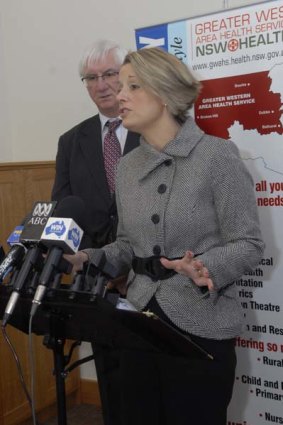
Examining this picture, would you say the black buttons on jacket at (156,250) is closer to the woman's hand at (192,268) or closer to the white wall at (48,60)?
the woman's hand at (192,268)

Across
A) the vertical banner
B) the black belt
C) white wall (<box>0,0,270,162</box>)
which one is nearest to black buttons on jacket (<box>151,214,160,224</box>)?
the black belt

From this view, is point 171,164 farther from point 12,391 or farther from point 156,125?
point 12,391

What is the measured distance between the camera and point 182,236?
168 centimetres

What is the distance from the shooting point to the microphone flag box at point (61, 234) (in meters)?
1.29

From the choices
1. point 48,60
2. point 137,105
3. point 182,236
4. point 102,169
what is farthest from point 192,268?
point 48,60

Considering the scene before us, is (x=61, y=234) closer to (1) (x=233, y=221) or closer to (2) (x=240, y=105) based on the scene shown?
(1) (x=233, y=221)

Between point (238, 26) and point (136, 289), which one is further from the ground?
point (238, 26)

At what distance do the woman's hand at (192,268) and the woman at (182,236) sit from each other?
0.27 ft

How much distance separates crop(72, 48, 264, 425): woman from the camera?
1652mm

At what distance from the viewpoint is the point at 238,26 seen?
234cm

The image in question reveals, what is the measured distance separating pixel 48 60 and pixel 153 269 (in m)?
2.22

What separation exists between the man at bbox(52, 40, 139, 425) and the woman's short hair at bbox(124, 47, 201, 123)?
685mm

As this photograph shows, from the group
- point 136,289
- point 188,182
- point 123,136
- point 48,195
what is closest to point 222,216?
point 188,182

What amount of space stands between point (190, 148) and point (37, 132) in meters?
2.17
